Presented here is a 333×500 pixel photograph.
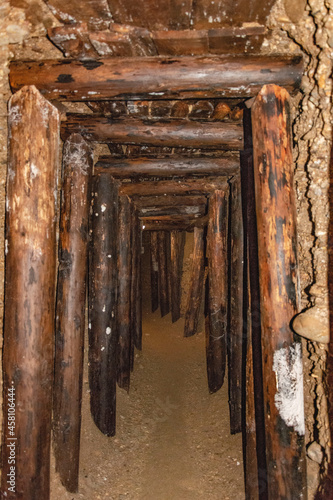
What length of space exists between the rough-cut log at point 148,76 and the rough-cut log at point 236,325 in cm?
177

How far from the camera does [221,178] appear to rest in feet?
13.6

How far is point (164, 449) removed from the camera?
3.46 m

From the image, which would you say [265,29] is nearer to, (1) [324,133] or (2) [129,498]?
(1) [324,133]

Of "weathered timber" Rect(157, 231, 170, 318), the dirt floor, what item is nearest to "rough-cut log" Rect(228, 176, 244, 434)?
the dirt floor

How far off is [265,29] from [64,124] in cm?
165

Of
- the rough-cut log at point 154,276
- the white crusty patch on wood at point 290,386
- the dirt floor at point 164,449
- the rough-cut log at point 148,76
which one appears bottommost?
the rough-cut log at point 154,276

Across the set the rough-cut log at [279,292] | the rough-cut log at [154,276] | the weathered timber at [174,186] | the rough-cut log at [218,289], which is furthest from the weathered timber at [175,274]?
the rough-cut log at [279,292]

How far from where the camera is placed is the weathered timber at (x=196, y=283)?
693cm

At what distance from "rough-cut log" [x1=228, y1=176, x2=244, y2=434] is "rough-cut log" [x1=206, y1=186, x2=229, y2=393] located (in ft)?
2.35

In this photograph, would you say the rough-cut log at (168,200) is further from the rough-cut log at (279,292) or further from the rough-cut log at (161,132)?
the rough-cut log at (279,292)

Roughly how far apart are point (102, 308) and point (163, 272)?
5.87 meters

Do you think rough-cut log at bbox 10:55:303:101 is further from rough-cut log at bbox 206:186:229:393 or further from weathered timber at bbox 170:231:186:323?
weathered timber at bbox 170:231:186:323

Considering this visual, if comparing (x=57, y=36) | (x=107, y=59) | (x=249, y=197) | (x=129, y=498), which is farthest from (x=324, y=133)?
(x=129, y=498)

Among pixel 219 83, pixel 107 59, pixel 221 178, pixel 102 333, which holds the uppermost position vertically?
pixel 107 59
